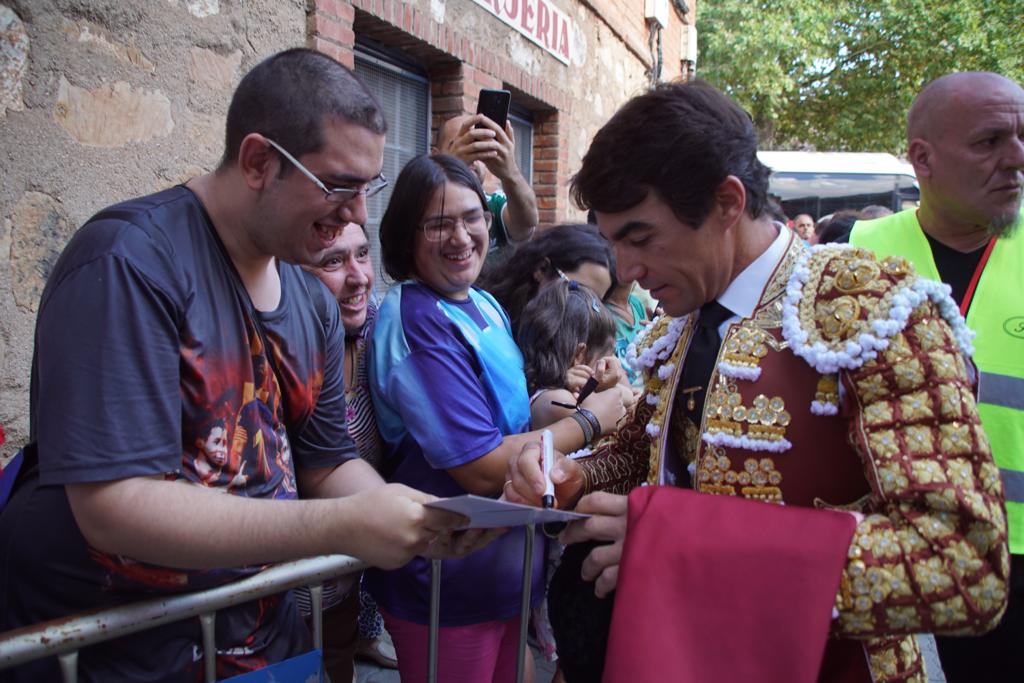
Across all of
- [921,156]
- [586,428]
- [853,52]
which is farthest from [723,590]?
[853,52]

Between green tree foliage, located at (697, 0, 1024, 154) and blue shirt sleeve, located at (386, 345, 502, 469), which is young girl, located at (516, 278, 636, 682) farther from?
green tree foliage, located at (697, 0, 1024, 154)

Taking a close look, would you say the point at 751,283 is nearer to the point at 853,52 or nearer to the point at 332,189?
the point at 332,189

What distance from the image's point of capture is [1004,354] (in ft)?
7.15

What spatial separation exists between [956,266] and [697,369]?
124 cm

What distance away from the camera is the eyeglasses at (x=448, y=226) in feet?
7.89

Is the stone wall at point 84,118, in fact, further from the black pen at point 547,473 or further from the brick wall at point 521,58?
the black pen at point 547,473

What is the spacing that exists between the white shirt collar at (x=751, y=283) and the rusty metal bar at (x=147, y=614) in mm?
946

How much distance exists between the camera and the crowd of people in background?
1303 millimetres

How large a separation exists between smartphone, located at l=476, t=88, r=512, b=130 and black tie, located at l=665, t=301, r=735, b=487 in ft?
6.57

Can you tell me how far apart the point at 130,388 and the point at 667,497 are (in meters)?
0.93

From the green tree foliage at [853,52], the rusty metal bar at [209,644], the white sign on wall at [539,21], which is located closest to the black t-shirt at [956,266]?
the rusty metal bar at [209,644]

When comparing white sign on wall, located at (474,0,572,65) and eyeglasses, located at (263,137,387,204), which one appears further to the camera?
white sign on wall, located at (474,0,572,65)

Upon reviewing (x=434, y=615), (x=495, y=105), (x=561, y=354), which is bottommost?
(x=434, y=615)

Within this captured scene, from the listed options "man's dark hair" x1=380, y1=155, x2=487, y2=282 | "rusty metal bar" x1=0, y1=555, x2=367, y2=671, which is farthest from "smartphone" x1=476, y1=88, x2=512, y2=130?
"rusty metal bar" x1=0, y1=555, x2=367, y2=671
